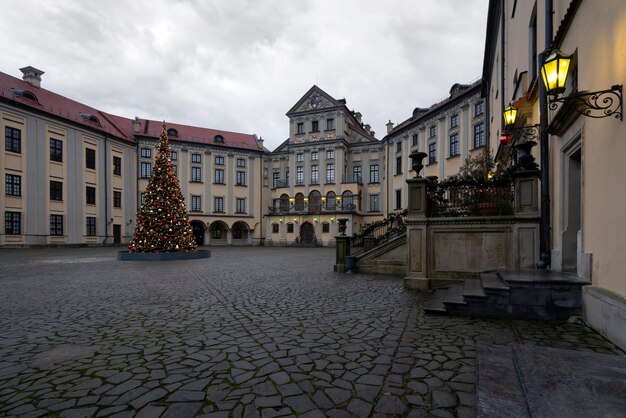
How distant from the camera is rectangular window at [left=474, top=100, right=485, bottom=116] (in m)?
27.7

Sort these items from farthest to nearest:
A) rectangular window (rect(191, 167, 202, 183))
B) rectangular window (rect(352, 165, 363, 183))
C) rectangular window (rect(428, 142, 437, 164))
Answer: rectangular window (rect(191, 167, 202, 183))
rectangular window (rect(352, 165, 363, 183))
rectangular window (rect(428, 142, 437, 164))

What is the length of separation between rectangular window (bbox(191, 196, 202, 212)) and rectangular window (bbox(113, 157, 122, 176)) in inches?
352

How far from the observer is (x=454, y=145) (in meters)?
31.0

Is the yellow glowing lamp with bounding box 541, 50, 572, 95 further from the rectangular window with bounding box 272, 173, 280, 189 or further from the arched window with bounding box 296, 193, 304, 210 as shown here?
the rectangular window with bounding box 272, 173, 280, 189

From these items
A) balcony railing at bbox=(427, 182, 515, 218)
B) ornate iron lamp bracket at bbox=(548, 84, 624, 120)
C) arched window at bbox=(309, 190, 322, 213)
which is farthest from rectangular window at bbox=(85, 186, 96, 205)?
ornate iron lamp bracket at bbox=(548, 84, 624, 120)

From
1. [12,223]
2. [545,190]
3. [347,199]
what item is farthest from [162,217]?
[347,199]

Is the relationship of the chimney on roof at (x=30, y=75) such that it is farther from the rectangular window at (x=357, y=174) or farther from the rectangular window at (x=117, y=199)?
the rectangular window at (x=357, y=174)

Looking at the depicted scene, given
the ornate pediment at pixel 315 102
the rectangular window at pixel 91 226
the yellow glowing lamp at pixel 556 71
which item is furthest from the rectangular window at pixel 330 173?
the yellow glowing lamp at pixel 556 71

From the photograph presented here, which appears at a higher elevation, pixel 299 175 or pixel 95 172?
pixel 299 175

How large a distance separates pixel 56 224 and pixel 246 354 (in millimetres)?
37527

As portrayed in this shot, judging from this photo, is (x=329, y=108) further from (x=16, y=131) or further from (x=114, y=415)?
(x=114, y=415)

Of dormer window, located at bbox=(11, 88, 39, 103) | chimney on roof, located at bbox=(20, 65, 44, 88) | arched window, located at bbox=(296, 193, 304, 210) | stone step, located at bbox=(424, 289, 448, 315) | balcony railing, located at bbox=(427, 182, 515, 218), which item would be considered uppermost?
chimney on roof, located at bbox=(20, 65, 44, 88)

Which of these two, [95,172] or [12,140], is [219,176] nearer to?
[95,172]

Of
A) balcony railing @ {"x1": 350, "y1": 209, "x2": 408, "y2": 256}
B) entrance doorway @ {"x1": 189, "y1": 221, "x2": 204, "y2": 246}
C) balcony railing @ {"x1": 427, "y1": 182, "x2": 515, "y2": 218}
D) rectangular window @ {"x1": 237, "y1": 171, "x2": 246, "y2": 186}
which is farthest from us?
rectangular window @ {"x1": 237, "y1": 171, "x2": 246, "y2": 186}
